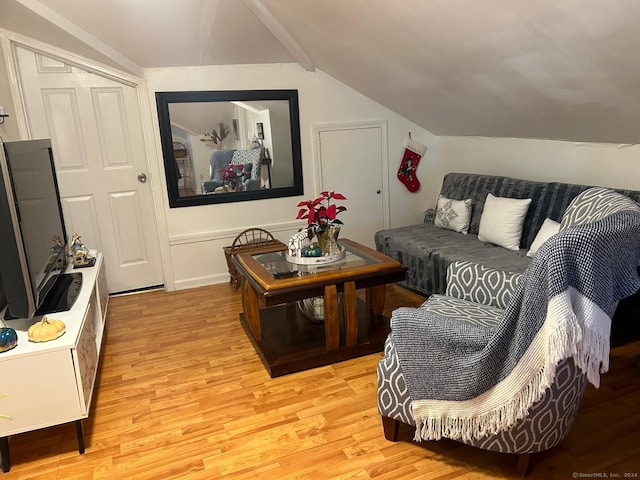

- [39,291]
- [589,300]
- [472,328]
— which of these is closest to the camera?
[589,300]

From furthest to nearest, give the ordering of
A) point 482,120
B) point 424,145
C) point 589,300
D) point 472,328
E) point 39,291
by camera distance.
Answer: point 424,145, point 482,120, point 39,291, point 472,328, point 589,300

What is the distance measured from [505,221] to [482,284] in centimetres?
103

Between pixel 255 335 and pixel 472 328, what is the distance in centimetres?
150

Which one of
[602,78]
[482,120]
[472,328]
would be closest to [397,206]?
[482,120]

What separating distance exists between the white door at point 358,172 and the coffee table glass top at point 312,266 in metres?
1.48

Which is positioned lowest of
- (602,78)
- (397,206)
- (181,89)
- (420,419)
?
(420,419)

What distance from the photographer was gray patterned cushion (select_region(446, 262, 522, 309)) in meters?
2.22

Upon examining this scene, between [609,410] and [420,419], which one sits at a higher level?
[420,419]

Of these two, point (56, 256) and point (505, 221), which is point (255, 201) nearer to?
point (56, 256)

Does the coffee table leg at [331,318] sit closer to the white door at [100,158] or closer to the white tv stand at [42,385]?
the white tv stand at [42,385]

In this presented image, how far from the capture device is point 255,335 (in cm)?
281

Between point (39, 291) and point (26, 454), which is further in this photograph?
point (39, 291)

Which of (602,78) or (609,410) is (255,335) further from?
(602,78)

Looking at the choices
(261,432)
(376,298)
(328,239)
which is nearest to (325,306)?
(328,239)
